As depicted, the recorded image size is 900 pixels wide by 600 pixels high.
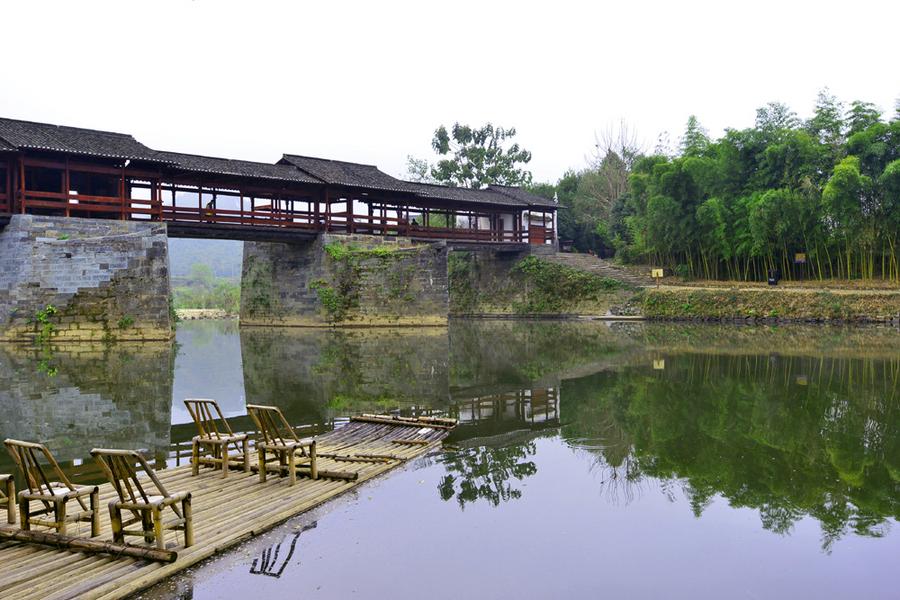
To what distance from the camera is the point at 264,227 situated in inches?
939

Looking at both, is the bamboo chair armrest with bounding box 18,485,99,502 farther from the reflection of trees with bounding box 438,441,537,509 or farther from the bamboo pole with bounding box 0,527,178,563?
the reflection of trees with bounding box 438,441,537,509

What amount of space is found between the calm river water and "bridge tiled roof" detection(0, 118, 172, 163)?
21.2 ft

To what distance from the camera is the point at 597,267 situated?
34.1 m

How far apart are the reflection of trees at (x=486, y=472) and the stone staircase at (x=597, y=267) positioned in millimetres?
25508

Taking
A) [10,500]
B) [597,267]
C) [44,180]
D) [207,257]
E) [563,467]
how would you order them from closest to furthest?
[10,500] → [563,467] → [44,180] → [597,267] → [207,257]

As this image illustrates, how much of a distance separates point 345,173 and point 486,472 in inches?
884

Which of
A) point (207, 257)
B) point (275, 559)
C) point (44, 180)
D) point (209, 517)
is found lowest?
point (275, 559)

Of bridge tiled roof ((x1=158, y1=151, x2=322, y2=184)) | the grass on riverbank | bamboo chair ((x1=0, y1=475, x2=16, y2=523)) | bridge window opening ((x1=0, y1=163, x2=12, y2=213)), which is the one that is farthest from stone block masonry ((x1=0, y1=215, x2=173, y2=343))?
the grass on riverbank

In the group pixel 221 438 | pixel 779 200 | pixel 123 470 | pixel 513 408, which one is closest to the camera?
pixel 123 470

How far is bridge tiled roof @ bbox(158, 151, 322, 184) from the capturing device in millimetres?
22750

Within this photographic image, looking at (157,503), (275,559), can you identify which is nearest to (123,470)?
(157,503)

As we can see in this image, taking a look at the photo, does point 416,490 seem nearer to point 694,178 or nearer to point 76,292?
point 76,292

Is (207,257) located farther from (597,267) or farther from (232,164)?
(232,164)

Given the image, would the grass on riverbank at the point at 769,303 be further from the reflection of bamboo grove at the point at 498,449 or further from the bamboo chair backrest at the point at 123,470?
the bamboo chair backrest at the point at 123,470
